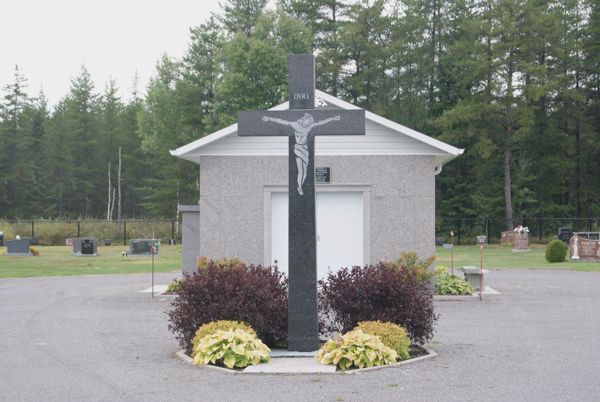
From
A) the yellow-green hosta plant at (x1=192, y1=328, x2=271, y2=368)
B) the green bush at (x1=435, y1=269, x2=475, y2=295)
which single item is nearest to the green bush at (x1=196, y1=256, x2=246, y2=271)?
the yellow-green hosta plant at (x1=192, y1=328, x2=271, y2=368)

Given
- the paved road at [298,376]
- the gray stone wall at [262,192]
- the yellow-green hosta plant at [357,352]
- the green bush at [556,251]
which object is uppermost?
the gray stone wall at [262,192]

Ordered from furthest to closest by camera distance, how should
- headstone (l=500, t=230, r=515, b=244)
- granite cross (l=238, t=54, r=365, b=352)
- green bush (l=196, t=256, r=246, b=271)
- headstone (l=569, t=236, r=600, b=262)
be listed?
headstone (l=500, t=230, r=515, b=244) < headstone (l=569, t=236, r=600, b=262) < green bush (l=196, t=256, r=246, b=271) < granite cross (l=238, t=54, r=365, b=352)

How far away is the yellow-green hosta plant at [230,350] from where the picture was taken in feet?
29.0

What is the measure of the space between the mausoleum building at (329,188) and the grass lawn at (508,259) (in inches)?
449

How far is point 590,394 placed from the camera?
7.52 meters

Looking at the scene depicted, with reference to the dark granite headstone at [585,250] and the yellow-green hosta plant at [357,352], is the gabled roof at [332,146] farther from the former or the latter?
the dark granite headstone at [585,250]

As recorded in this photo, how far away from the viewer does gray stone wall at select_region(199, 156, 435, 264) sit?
16.6m

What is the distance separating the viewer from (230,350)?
8.86m

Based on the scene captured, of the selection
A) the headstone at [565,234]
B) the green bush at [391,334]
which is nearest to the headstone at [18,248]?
the headstone at [565,234]

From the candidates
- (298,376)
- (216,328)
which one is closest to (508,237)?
(216,328)

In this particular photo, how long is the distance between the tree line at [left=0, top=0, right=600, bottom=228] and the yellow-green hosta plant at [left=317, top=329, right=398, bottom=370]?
3731cm

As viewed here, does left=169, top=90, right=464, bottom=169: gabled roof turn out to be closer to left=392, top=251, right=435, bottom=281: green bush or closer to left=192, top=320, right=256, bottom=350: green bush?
left=392, top=251, right=435, bottom=281: green bush

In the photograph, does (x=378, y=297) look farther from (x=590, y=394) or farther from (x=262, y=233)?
(x=262, y=233)

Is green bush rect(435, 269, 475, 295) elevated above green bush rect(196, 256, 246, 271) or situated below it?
below
